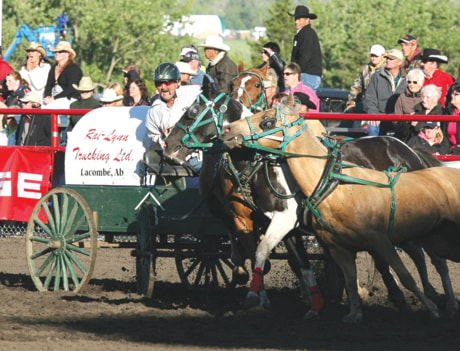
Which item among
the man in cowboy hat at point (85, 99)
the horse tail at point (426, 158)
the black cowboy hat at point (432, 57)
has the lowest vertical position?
the horse tail at point (426, 158)

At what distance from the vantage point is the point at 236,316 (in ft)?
28.2

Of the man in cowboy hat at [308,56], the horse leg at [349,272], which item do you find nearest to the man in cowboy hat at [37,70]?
the man in cowboy hat at [308,56]

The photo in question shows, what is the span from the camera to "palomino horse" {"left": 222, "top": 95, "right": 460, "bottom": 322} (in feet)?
25.6

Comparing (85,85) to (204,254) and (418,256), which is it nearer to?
(204,254)

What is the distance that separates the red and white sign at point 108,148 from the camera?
10.1m

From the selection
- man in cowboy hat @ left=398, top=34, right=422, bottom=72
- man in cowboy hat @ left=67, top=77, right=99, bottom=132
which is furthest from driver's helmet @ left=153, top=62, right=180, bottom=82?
man in cowboy hat @ left=398, top=34, right=422, bottom=72

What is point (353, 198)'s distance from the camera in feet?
25.6

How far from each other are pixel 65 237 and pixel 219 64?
106 inches

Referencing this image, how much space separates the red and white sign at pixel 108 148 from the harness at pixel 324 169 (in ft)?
7.61

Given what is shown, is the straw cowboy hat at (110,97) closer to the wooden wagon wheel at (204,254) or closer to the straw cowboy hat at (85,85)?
the straw cowboy hat at (85,85)

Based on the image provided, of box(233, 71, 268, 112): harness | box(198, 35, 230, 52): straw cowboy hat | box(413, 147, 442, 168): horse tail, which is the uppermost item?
box(198, 35, 230, 52): straw cowboy hat

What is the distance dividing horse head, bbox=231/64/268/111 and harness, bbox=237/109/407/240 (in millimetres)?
1264

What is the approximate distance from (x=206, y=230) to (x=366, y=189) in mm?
2292

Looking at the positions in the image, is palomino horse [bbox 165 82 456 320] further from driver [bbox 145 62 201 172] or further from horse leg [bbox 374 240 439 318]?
horse leg [bbox 374 240 439 318]
